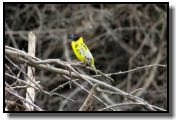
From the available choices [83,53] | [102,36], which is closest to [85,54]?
[83,53]

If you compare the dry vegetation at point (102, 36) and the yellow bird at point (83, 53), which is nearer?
the yellow bird at point (83, 53)

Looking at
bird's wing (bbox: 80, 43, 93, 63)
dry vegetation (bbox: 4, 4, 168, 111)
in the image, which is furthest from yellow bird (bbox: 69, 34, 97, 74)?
dry vegetation (bbox: 4, 4, 168, 111)

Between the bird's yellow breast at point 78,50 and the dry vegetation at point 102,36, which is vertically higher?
the dry vegetation at point 102,36

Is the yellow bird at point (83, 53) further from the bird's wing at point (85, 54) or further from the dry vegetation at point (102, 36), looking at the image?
the dry vegetation at point (102, 36)

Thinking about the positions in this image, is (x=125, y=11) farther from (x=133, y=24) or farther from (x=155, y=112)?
(x=155, y=112)

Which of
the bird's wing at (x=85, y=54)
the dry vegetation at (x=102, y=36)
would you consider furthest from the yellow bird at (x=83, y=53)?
the dry vegetation at (x=102, y=36)

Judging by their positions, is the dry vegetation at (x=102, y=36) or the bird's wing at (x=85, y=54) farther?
the dry vegetation at (x=102, y=36)

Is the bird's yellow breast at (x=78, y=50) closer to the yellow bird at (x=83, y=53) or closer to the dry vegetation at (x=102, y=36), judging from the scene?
the yellow bird at (x=83, y=53)

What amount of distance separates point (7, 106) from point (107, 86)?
82 centimetres

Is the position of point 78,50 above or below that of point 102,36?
below

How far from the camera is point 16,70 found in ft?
11.2

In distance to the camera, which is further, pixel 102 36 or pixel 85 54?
pixel 102 36

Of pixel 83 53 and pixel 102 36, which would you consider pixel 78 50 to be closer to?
pixel 83 53
